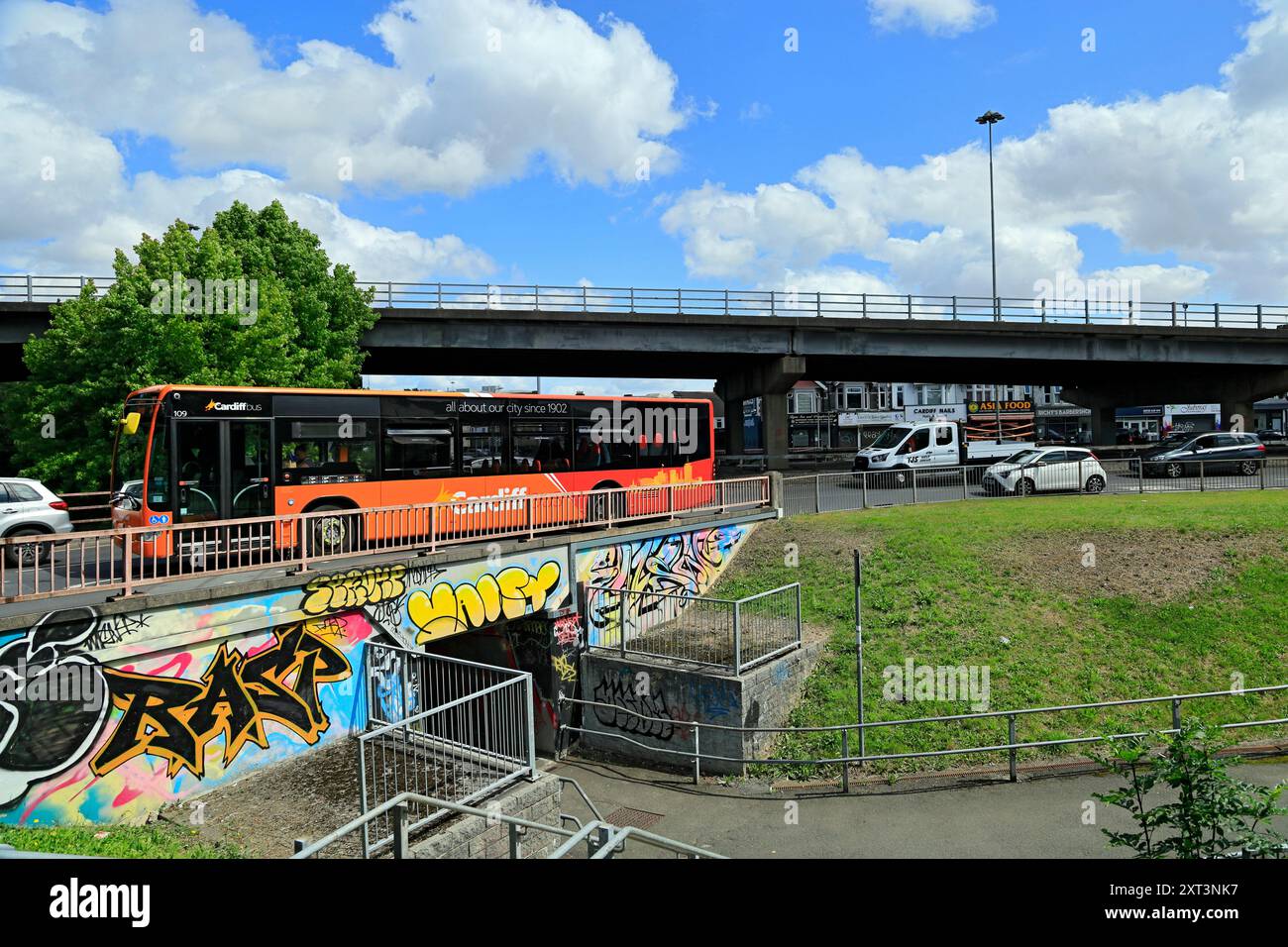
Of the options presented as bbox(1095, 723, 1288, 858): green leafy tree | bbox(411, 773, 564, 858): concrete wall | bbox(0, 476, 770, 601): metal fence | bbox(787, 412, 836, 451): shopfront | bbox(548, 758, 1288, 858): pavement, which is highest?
bbox(787, 412, 836, 451): shopfront

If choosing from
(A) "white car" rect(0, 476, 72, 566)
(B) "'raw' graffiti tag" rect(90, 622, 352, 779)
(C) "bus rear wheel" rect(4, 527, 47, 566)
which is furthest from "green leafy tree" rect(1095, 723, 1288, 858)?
(A) "white car" rect(0, 476, 72, 566)

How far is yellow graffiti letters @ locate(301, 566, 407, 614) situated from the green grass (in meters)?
3.31

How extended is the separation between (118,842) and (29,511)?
9227 millimetres

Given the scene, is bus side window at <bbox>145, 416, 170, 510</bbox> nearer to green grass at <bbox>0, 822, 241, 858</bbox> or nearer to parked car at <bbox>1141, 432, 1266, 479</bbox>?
green grass at <bbox>0, 822, 241, 858</bbox>

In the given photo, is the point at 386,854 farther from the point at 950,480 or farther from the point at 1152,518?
the point at 950,480

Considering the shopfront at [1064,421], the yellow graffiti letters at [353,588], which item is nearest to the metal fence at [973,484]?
the yellow graffiti letters at [353,588]

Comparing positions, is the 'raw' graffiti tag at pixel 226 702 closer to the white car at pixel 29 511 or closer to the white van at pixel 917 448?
the white car at pixel 29 511

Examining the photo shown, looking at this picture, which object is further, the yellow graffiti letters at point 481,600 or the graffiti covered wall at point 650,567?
the graffiti covered wall at point 650,567

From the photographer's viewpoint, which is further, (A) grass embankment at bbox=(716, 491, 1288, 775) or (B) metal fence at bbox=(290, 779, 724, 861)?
(A) grass embankment at bbox=(716, 491, 1288, 775)

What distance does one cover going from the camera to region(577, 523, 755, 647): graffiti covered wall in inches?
648

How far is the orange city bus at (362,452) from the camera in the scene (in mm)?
13109

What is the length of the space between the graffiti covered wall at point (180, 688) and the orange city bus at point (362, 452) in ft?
3.52

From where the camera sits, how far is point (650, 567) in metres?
18.0

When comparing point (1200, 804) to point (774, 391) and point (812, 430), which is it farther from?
point (812, 430)
